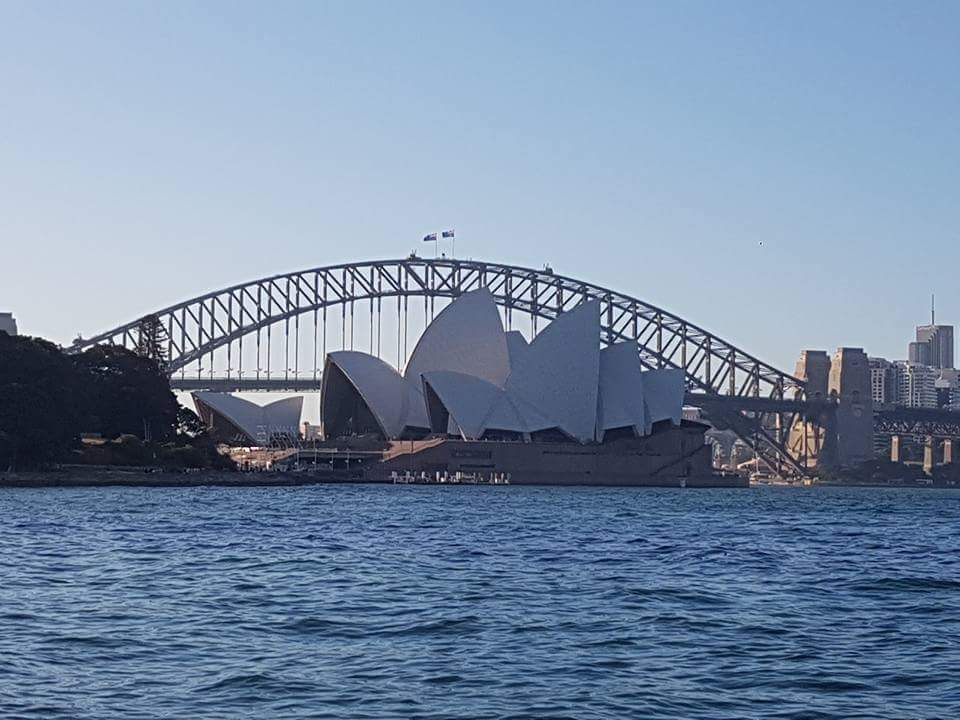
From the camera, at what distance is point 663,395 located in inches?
4857

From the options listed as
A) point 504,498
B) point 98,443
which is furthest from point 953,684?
point 98,443

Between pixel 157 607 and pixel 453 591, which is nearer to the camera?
pixel 157 607

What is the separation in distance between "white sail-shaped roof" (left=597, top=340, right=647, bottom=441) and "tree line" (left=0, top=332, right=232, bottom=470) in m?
30.4

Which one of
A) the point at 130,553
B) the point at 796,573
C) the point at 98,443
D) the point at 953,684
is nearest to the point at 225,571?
the point at 130,553

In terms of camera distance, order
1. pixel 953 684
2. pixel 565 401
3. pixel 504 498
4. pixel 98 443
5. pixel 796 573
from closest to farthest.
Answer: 1. pixel 953 684
2. pixel 796 573
3. pixel 504 498
4. pixel 98 443
5. pixel 565 401

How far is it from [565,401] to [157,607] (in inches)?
3596

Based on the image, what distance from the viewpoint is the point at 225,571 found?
29.1 meters

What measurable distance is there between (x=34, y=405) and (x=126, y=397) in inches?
721

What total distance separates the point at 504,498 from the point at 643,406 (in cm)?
4370

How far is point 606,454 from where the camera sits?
118 m

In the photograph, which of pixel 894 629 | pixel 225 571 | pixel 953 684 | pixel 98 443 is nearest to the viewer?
pixel 953 684

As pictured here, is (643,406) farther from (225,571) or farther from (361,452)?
(225,571)

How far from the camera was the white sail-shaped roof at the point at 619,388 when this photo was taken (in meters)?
116

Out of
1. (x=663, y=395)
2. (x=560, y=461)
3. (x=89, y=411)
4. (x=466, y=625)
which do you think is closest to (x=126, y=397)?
(x=89, y=411)
